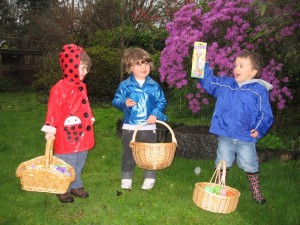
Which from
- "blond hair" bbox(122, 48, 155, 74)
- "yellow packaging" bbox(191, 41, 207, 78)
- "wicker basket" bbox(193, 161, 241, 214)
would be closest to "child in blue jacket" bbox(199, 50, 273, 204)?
"yellow packaging" bbox(191, 41, 207, 78)

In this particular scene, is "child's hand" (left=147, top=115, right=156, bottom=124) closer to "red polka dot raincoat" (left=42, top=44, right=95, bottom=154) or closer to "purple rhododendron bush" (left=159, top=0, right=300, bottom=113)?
"red polka dot raincoat" (left=42, top=44, right=95, bottom=154)

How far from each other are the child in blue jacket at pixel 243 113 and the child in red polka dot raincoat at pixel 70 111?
1.36 meters

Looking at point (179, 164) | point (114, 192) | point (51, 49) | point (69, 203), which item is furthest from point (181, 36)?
point (51, 49)

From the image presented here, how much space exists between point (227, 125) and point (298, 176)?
168cm

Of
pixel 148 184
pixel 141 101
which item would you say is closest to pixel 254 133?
pixel 141 101

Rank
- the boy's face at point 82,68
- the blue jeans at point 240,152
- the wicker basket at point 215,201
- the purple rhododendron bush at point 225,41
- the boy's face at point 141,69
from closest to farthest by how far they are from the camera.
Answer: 1. the wicker basket at point 215,201
2. the boy's face at point 82,68
3. the blue jeans at point 240,152
4. the boy's face at point 141,69
5. the purple rhododendron bush at point 225,41

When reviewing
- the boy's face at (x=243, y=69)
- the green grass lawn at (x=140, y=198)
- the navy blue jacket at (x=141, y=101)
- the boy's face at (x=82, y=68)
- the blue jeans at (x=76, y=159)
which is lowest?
the green grass lawn at (x=140, y=198)

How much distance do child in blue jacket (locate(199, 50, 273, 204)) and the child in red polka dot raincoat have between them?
136 centimetres

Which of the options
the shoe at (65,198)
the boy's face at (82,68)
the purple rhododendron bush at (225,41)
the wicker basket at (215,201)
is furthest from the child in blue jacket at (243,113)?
the purple rhododendron bush at (225,41)

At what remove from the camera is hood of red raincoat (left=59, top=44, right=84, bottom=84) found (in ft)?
13.7

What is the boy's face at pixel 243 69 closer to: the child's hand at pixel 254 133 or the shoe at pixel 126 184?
the child's hand at pixel 254 133

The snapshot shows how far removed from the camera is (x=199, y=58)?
4289mm

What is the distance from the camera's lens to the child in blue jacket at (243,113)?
167 inches

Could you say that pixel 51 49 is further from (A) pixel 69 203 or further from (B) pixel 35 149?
(A) pixel 69 203
